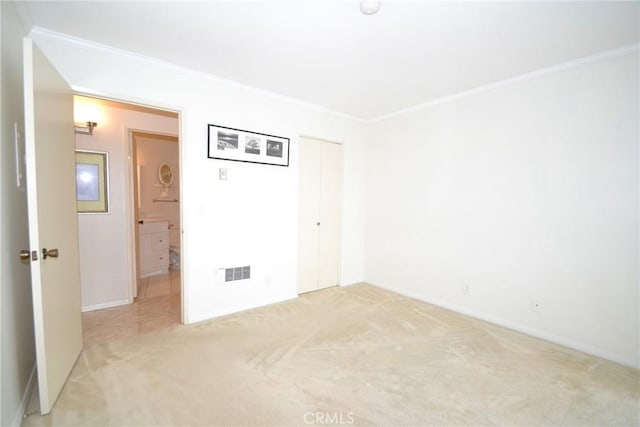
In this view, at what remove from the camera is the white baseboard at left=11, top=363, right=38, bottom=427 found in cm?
151

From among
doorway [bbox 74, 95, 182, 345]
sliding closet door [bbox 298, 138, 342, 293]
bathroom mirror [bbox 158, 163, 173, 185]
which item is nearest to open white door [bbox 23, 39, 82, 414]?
doorway [bbox 74, 95, 182, 345]

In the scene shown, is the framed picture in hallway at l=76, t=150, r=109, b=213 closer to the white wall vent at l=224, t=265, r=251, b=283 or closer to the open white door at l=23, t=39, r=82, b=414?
the open white door at l=23, t=39, r=82, b=414

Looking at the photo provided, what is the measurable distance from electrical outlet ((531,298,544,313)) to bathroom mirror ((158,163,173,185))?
18.2 feet

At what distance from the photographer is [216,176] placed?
9.57 ft

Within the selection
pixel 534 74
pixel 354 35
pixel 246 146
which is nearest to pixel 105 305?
pixel 246 146

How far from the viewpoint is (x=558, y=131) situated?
2.51 metres

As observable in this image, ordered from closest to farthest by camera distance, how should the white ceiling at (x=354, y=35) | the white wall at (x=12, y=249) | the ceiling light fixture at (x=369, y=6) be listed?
the white wall at (x=12, y=249), the ceiling light fixture at (x=369, y=6), the white ceiling at (x=354, y=35)

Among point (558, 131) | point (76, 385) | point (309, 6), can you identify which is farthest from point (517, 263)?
point (76, 385)

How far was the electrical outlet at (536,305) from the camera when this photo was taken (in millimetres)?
2627

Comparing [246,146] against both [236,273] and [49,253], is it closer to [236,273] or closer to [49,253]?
[236,273]

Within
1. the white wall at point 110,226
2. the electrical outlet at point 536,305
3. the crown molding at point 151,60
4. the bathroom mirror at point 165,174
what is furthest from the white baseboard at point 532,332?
the bathroom mirror at point 165,174

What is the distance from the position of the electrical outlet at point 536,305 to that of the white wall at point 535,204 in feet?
0.13

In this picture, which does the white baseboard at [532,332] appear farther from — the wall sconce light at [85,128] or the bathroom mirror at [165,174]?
the bathroom mirror at [165,174]

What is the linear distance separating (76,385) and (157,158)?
13.5ft
